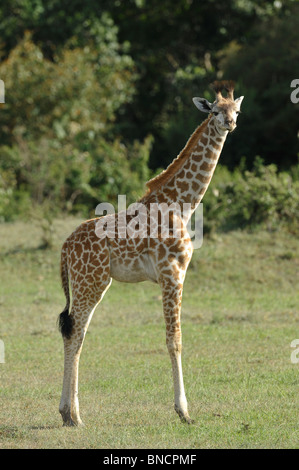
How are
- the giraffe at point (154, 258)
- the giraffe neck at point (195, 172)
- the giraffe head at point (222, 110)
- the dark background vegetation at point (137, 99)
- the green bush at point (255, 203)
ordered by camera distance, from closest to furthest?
the giraffe at point (154, 258)
the giraffe head at point (222, 110)
the giraffe neck at point (195, 172)
the green bush at point (255, 203)
the dark background vegetation at point (137, 99)

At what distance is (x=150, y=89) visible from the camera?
92.5 ft

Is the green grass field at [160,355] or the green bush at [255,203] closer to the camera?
the green grass field at [160,355]

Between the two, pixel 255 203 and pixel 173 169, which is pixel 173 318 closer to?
pixel 173 169

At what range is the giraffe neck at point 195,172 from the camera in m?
7.20

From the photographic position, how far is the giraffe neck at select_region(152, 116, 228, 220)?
7.20 meters

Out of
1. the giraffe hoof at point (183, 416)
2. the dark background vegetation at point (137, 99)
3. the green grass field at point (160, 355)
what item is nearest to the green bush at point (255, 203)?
the dark background vegetation at point (137, 99)

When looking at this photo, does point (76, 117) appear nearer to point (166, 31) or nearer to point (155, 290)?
point (166, 31)

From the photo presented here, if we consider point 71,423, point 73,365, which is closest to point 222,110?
point 73,365

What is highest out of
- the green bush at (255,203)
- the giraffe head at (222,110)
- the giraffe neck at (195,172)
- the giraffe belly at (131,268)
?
the green bush at (255,203)

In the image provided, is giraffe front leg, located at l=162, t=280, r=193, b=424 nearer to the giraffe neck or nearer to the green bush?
the giraffe neck

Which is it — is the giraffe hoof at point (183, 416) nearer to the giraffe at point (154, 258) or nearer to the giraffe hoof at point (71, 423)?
the giraffe at point (154, 258)

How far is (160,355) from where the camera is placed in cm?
952

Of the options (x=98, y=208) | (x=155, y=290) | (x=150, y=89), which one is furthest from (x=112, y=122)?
(x=155, y=290)
